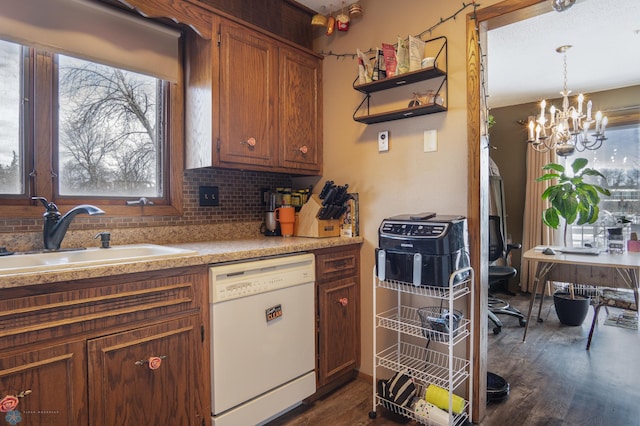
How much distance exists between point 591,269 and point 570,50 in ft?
6.13

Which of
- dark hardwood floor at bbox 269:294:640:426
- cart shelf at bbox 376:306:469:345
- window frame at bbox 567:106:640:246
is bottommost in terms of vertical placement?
dark hardwood floor at bbox 269:294:640:426

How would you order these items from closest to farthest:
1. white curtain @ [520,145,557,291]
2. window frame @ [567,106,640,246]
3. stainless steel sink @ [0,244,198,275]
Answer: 1. stainless steel sink @ [0,244,198,275]
2. window frame @ [567,106,640,246]
3. white curtain @ [520,145,557,291]

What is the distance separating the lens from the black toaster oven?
161 centimetres

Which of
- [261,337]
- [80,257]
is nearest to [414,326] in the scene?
[261,337]

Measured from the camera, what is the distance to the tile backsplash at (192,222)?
1599 millimetres

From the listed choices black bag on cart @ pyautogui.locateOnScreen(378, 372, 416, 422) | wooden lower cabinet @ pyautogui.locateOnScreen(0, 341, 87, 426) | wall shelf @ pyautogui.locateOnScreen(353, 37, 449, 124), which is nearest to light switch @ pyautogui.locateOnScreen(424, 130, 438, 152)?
wall shelf @ pyautogui.locateOnScreen(353, 37, 449, 124)

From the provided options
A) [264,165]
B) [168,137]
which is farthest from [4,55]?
[264,165]

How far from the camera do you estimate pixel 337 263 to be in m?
2.17

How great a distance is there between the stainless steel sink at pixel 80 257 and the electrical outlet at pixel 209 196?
1.48 ft

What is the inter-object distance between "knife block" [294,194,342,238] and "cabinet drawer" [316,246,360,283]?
0.16 m

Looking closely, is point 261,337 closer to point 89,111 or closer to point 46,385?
point 46,385

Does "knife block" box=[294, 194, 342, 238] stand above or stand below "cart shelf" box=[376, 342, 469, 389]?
above

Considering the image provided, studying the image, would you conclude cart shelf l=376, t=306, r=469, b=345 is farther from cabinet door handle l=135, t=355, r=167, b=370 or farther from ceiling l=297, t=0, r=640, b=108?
ceiling l=297, t=0, r=640, b=108

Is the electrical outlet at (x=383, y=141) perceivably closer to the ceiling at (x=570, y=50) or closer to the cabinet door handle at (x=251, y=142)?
the cabinet door handle at (x=251, y=142)
